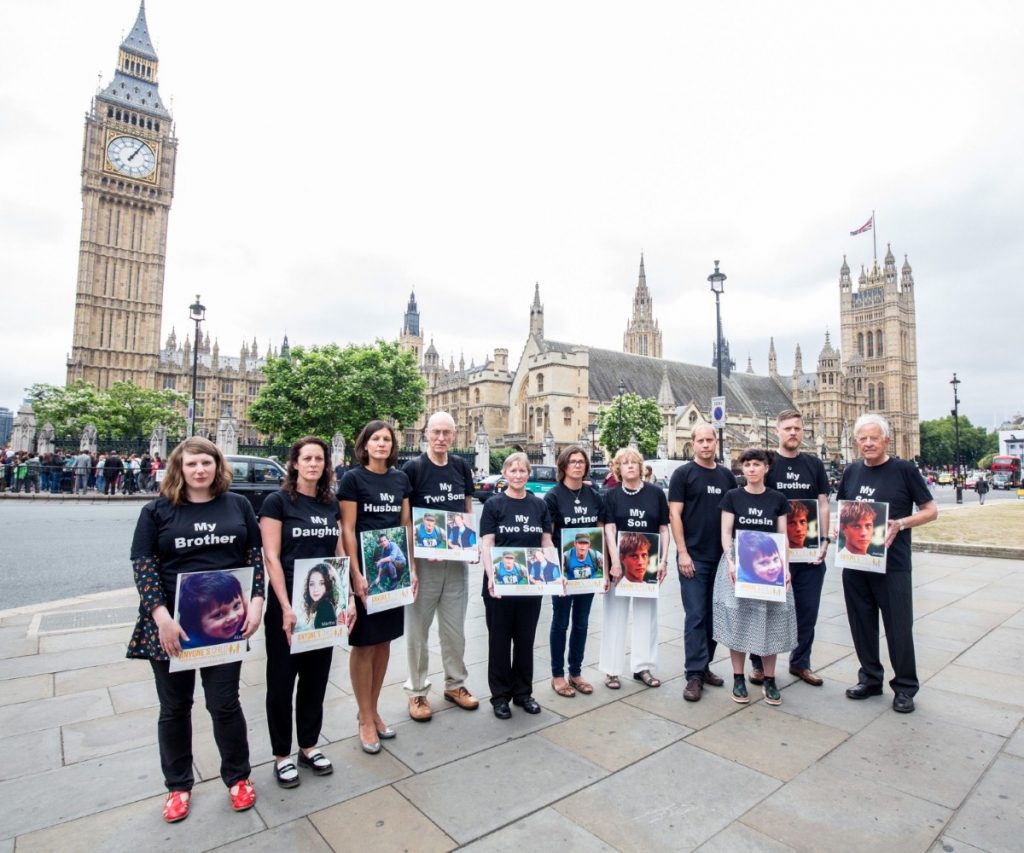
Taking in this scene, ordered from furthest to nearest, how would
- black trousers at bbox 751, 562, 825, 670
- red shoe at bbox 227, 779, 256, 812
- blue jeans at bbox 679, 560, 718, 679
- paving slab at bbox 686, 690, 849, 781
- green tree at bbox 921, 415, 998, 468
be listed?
green tree at bbox 921, 415, 998, 468
black trousers at bbox 751, 562, 825, 670
blue jeans at bbox 679, 560, 718, 679
paving slab at bbox 686, 690, 849, 781
red shoe at bbox 227, 779, 256, 812

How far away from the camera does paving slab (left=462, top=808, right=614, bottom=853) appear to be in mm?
2754

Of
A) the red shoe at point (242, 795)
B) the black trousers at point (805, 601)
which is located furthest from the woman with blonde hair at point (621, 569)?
the red shoe at point (242, 795)

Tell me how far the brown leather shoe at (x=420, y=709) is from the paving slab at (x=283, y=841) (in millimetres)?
1259

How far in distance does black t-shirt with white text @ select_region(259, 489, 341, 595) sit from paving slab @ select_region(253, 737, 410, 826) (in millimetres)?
1080

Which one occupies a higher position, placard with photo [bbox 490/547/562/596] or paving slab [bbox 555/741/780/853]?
placard with photo [bbox 490/547/562/596]

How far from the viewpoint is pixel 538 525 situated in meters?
4.65

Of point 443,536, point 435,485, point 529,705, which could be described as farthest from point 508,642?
point 435,485

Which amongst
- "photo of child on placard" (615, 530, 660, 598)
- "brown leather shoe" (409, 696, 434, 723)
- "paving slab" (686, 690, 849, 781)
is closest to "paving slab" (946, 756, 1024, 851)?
"paving slab" (686, 690, 849, 781)

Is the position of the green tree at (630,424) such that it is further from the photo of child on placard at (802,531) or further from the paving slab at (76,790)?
the paving slab at (76,790)

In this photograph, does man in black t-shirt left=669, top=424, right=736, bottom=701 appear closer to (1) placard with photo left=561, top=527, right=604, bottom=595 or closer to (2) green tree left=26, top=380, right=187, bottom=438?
(1) placard with photo left=561, top=527, right=604, bottom=595

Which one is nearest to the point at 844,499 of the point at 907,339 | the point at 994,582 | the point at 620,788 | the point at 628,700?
the point at 628,700

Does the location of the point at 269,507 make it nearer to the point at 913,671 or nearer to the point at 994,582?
Result: the point at 913,671

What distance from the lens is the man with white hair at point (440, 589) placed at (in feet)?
14.1

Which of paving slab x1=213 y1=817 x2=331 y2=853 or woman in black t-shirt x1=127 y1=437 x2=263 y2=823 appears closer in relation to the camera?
paving slab x1=213 y1=817 x2=331 y2=853
